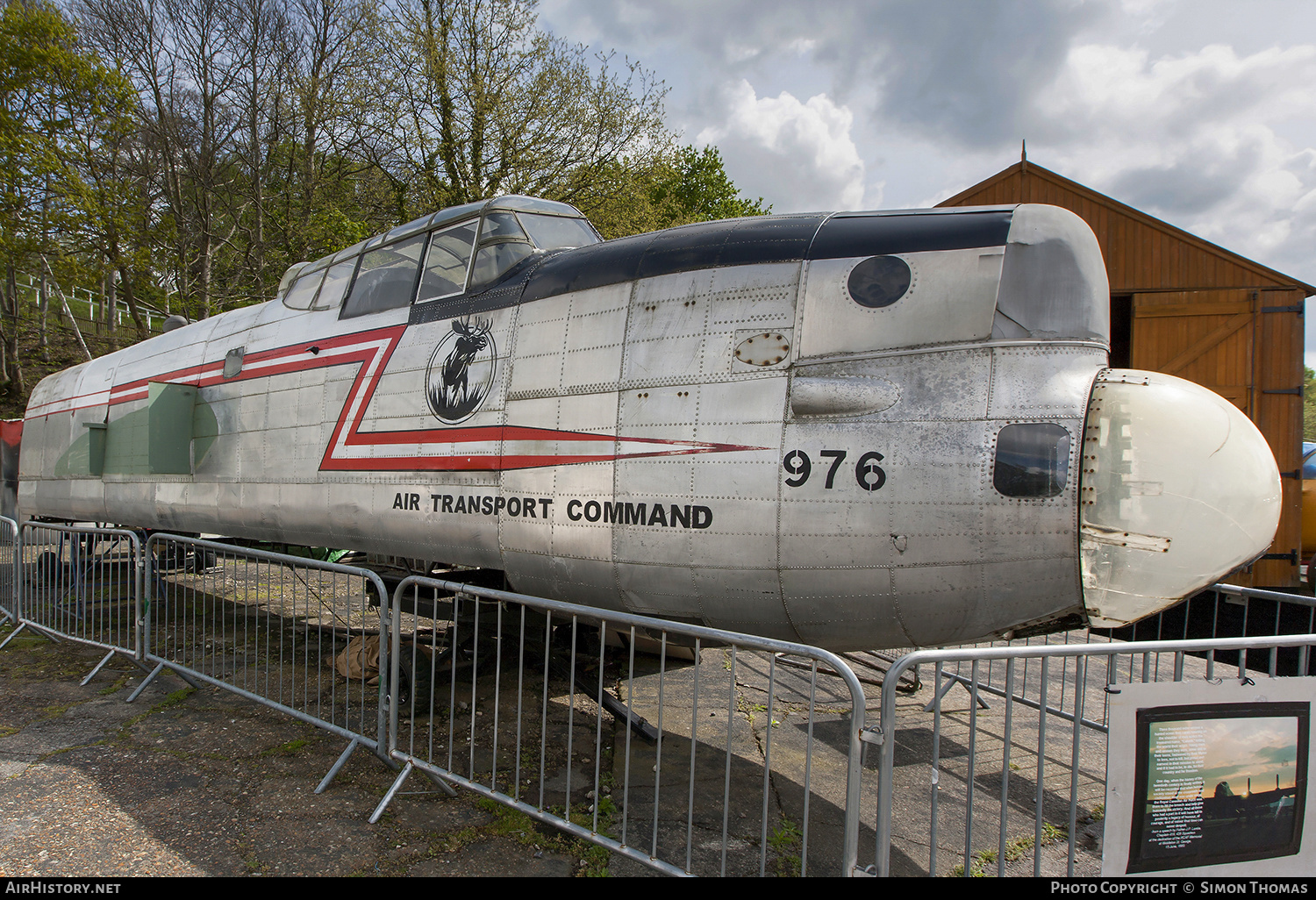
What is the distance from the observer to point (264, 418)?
6.08 meters

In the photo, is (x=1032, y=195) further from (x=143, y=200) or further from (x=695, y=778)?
(x=143, y=200)

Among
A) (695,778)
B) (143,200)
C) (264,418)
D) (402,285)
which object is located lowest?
(695,778)

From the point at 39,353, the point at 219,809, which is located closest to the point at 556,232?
the point at 219,809

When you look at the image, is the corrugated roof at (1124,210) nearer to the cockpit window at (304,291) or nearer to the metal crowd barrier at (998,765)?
the metal crowd barrier at (998,765)

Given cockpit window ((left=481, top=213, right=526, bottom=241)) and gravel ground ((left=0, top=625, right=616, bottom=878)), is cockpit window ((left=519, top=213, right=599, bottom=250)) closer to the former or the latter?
cockpit window ((left=481, top=213, right=526, bottom=241))

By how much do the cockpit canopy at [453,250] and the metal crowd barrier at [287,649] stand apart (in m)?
2.06

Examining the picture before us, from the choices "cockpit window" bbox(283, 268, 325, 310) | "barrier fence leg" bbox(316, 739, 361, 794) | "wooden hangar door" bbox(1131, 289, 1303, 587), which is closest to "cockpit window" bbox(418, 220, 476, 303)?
"cockpit window" bbox(283, 268, 325, 310)

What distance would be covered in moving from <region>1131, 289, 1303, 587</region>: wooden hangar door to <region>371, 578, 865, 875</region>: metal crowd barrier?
5.30m

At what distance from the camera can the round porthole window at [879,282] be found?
3316 mm

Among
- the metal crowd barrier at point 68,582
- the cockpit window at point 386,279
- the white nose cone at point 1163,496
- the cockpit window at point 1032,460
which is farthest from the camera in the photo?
the metal crowd barrier at point 68,582

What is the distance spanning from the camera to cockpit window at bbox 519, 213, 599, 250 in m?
4.92

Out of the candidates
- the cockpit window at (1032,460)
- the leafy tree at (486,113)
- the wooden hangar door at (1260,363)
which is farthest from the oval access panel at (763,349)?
the leafy tree at (486,113)

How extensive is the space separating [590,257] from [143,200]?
20547 mm
